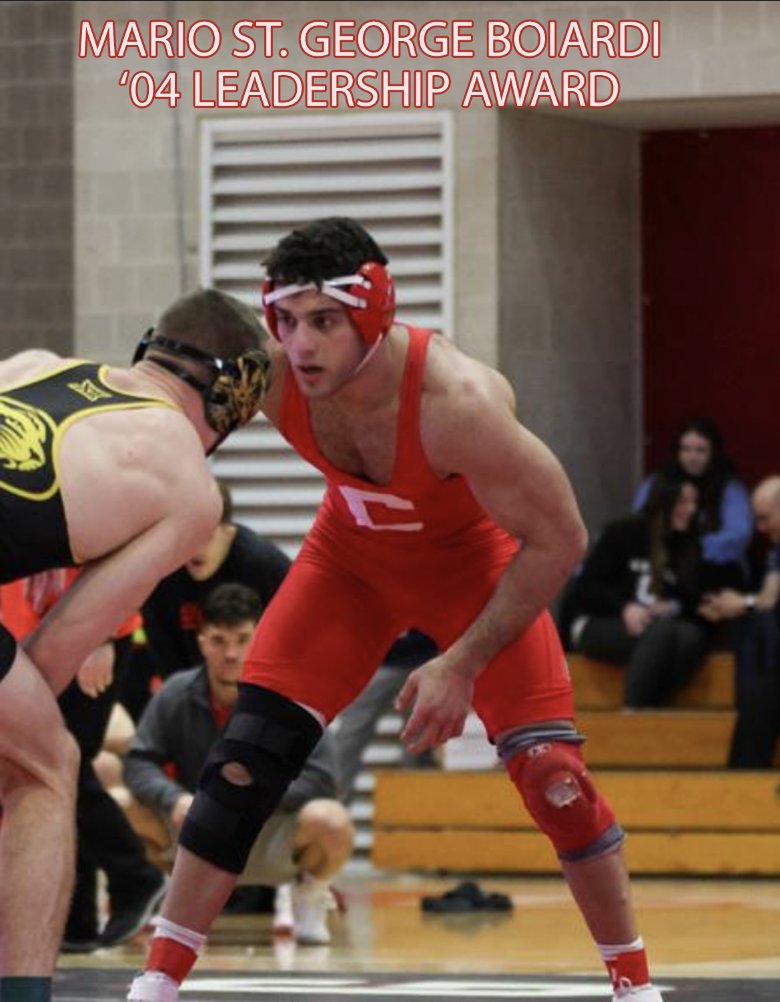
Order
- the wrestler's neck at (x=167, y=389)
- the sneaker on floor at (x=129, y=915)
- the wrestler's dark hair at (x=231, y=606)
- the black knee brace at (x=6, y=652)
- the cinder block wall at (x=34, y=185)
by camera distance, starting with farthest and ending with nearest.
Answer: the cinder block wall at (x=34, y=185), the wrestler's dark hair at (x=231, y=606), the sneaker on floor at (x=129, y=915), the wrestler's neck at (x=167, y=389), the black knee brace at (x=6, y=652)

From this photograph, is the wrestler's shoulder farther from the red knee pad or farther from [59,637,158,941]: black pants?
[59,637,158,941]: black pants

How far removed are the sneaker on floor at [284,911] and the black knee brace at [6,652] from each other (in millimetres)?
4074

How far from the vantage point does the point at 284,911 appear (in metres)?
8.82

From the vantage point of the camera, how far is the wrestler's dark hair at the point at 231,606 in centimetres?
829

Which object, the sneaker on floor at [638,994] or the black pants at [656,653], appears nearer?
the sneaker on floor at [638,994]

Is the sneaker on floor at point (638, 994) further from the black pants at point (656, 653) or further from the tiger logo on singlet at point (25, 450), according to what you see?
the black pants at point (656, 653)

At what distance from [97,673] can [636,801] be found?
347 cm

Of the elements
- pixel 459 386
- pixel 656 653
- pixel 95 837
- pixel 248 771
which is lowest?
pixel 95 837

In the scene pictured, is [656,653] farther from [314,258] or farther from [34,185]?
[314,258]

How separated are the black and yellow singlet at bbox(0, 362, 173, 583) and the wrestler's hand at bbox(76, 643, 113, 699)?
119 inches

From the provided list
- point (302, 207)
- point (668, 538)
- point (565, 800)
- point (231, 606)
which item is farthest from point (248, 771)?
point (302, 207)

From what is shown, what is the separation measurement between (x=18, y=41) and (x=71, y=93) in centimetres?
36

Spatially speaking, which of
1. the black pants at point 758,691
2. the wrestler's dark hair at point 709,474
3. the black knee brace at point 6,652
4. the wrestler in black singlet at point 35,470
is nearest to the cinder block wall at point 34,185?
the wrestler's dark hair at point 709,474

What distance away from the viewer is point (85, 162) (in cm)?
1255
